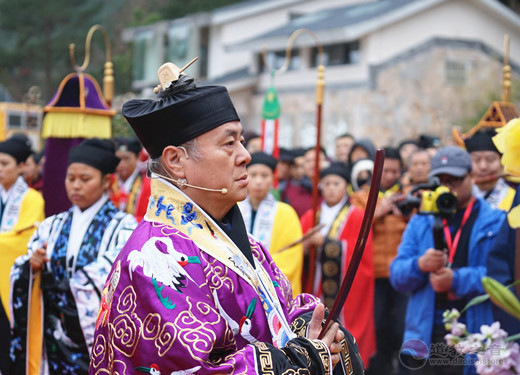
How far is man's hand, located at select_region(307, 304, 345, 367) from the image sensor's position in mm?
2594

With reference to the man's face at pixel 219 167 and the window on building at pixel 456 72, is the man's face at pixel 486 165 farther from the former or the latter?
the window on building at pixel 456 72

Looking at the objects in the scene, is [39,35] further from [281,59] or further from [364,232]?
[364,232]

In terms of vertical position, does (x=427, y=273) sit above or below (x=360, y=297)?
above

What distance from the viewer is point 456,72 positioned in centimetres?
2088

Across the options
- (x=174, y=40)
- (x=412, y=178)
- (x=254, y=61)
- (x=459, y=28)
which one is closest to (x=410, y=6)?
(x=459, y=28)

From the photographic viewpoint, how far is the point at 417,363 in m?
4.66

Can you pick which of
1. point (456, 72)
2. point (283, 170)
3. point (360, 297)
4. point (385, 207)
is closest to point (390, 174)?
point (385, 207)

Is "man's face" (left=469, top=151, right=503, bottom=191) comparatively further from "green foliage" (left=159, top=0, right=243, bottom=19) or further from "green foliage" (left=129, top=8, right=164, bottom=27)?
"green foliage" (left=129, top=8, right=164, bottom=27)

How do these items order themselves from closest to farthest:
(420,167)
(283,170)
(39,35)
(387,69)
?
(420,167) → (283,170) → (387,69) → (39,35)

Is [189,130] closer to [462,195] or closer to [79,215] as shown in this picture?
[79,215]

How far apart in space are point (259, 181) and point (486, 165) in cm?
179

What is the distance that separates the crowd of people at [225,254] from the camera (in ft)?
8.04

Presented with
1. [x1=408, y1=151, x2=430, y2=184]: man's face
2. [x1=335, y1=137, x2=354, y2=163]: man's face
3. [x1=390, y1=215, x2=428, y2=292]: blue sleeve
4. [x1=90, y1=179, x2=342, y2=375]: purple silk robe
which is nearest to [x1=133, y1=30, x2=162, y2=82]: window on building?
[x1=335, y1=137, x2=354, y2=163]: man's face

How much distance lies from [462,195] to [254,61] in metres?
17.6
